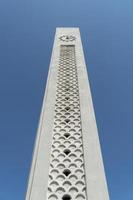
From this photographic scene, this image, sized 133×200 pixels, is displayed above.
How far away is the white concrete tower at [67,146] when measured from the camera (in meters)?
3.78

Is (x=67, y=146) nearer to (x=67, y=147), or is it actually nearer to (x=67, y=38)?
(x=67, y=147)

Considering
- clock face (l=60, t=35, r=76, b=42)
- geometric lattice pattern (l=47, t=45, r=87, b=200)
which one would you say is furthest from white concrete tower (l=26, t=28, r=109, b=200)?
clock face (l=60, t=35, r=76, b=42)

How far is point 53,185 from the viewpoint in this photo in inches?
153

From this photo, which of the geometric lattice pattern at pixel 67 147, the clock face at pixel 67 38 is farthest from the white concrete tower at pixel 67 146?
the clock face at pixel 67 38

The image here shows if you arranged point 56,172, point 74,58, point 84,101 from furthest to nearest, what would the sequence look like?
point 74,58, point 84,101, point 56,172

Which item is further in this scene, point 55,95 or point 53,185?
point 55,95

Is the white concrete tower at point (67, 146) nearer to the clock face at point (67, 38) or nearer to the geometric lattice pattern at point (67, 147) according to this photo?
the geometric lattice pattern at point (67, 147)

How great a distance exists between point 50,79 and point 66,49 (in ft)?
5.04

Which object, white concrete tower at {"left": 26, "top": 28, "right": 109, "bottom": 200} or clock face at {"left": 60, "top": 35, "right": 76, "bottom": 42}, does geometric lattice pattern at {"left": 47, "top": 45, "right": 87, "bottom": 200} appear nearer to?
white concrete tower at {"left": 26, "top": 28, "right": 109, "bottom": 200}

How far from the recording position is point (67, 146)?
4492 mm

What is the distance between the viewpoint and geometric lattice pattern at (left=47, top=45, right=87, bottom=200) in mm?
3840

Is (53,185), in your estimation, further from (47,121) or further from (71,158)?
(47,121)

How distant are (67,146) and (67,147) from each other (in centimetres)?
2
